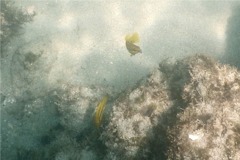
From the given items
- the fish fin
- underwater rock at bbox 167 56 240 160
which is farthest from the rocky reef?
the fish fin

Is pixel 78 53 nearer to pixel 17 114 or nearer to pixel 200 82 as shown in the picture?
pixel 17 114

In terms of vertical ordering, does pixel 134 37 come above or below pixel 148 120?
above

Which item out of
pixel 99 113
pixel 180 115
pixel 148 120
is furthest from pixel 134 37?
pixel 180 115

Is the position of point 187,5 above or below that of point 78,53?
above

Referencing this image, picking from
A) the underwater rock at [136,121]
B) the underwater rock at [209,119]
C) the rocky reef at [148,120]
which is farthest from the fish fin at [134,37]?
the underwater rock at [209,119]

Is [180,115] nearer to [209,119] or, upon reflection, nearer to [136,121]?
[209,119]

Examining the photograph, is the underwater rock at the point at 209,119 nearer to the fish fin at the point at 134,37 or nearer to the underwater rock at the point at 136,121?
the underwater rock at the point at 136,121

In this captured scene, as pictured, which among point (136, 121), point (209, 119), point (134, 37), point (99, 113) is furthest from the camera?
point (134, 37)

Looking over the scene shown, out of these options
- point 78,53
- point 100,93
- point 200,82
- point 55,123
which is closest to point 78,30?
point 78,53

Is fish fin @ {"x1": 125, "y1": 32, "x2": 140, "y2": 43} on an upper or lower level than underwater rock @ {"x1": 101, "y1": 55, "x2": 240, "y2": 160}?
upper

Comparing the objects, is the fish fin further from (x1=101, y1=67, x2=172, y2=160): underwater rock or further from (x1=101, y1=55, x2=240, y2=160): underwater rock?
(x1=101, y1=67, x2=172, y2=160): underwater rock

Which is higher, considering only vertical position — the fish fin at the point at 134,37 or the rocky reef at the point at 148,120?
the fish fin at the point at 134,37
